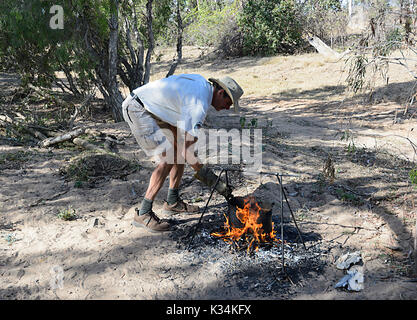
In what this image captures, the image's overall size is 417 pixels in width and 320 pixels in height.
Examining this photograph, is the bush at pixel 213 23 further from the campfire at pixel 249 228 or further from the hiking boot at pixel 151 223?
the campfire at pixel 249 228

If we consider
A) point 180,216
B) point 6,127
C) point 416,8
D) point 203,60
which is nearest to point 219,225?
point 180,216

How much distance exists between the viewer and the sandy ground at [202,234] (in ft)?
8.86

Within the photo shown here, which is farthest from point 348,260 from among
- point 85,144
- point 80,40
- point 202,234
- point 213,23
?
point 213,23

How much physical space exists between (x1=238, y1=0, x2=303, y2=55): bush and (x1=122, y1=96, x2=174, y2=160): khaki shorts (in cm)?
1244

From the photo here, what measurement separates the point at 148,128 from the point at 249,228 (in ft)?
4.14

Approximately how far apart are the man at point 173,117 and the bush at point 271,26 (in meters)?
12.4

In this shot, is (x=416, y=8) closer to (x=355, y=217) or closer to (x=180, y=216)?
(x=355, y=217)

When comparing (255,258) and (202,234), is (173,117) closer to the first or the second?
(202,234)

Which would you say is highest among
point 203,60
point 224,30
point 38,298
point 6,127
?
point 224,30

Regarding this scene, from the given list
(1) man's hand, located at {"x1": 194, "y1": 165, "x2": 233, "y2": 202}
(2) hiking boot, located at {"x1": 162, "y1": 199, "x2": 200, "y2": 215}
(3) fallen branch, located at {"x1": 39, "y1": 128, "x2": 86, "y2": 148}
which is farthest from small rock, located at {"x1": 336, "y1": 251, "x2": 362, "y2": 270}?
(3) fallen branch, located at {"x1": 39, "y1": 128, "x2": 86, "y2": 148}

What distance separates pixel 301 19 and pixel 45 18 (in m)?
11.0

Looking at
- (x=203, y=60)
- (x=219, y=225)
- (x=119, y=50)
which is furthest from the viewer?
(x=203, y=60)

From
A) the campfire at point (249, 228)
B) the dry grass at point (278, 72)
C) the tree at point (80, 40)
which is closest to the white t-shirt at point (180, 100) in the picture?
→ the campfire at point (249, 228)

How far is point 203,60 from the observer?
1574 cm
